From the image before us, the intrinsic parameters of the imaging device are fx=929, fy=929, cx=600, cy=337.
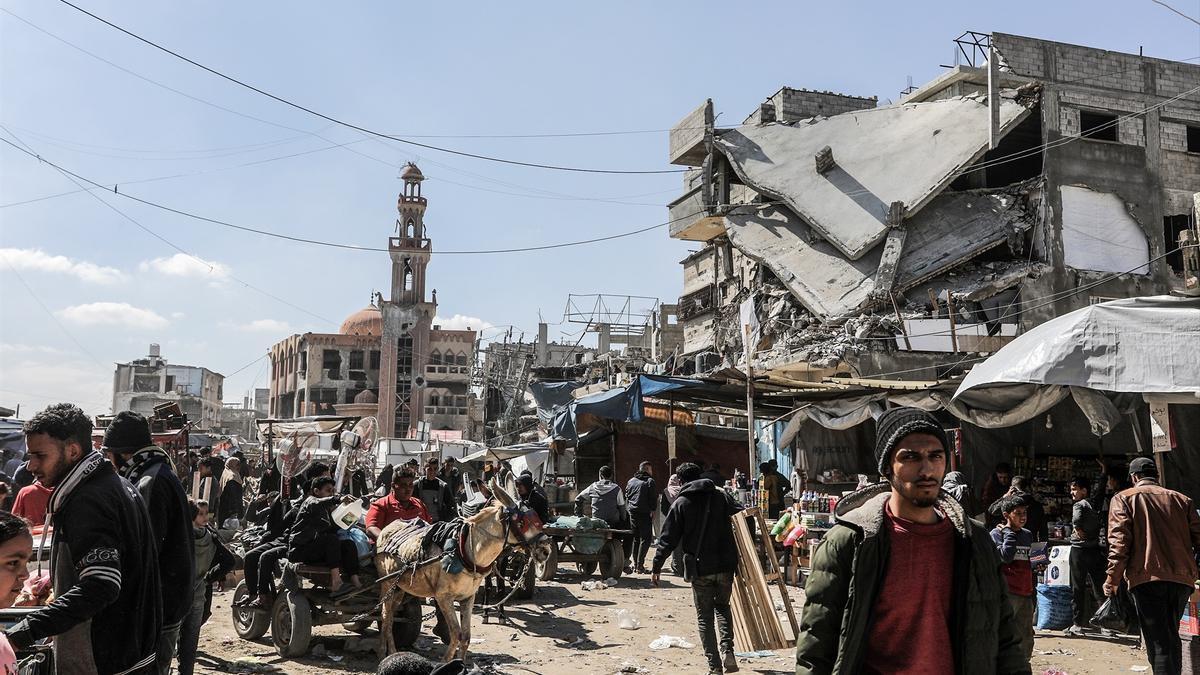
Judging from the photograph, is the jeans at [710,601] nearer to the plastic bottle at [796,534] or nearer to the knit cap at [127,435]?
the knit cap at [127,435]

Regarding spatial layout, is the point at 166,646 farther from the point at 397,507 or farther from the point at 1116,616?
the point at 1116,616

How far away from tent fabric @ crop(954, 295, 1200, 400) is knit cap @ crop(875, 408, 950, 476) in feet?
24.3

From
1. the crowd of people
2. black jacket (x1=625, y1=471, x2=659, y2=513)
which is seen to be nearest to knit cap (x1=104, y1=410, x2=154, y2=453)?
the crowd of people

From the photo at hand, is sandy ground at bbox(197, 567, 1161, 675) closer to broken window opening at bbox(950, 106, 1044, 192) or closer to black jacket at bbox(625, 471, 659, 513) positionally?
black jacket at bbox(625, 471, 659, 513)

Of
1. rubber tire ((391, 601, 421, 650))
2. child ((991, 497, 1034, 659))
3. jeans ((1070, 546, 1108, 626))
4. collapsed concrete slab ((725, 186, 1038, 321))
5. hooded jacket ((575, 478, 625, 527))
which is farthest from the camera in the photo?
collapsed concrete slab ((725, 186, 1038, 321))

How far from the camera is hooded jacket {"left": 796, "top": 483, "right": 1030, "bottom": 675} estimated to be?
3.08 meters

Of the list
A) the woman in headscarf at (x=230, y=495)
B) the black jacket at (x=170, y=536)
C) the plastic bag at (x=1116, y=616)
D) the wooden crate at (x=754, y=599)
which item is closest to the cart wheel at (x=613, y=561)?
the wooden crate at (x=754, y=599)

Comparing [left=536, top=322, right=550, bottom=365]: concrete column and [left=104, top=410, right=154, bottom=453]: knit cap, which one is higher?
[left=536, top=322, right=550, bottom=365]: concrete column

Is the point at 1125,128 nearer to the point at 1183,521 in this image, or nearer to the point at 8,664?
the point at 1183,521

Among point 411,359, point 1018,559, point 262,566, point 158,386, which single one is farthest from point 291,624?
point 158,386

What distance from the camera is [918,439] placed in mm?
3209

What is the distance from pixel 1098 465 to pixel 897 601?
48.0 ft

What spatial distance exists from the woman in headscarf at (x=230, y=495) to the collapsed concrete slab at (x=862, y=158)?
1481 cm

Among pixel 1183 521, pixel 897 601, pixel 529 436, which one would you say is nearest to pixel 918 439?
pixel 897 601
